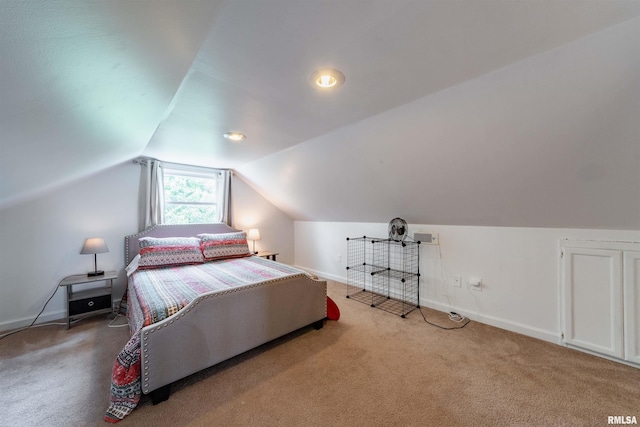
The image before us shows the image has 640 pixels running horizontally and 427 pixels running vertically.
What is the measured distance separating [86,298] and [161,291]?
1.39m

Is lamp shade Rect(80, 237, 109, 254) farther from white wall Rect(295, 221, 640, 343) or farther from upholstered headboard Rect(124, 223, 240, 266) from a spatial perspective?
white wall Rect(295, 221, 640, 343)

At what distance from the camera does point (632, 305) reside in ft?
6.35

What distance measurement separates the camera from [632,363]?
6.34 feet

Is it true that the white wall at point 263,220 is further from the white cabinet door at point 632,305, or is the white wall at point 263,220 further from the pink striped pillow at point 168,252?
the white cabinet door at point 632,305

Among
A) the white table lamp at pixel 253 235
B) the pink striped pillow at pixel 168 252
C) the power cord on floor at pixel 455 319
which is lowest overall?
the power cord on floor at pixel 455 319

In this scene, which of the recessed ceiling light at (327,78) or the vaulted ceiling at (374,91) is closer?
the vaulted ceiling at (374,91)

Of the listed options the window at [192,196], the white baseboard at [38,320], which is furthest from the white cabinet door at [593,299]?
the white baseboard at [38,320]

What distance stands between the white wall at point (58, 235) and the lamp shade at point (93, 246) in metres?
0.33

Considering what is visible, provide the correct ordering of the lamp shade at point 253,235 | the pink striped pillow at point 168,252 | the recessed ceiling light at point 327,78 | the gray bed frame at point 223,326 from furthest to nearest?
the lamp shade at point 253,235, the pink striped pillow at point 168,252, the gray bed frame at point 223,326, the recessed ceiling light at point 327,78

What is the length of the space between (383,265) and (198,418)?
287 cm

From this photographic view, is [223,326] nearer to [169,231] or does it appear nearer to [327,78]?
[327,78]

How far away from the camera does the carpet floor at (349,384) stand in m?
1.48

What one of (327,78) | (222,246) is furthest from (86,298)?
(327,78)

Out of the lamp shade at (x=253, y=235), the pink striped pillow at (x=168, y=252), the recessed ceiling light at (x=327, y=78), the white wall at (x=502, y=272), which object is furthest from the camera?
the lamp shade at (x=253, y=235)
